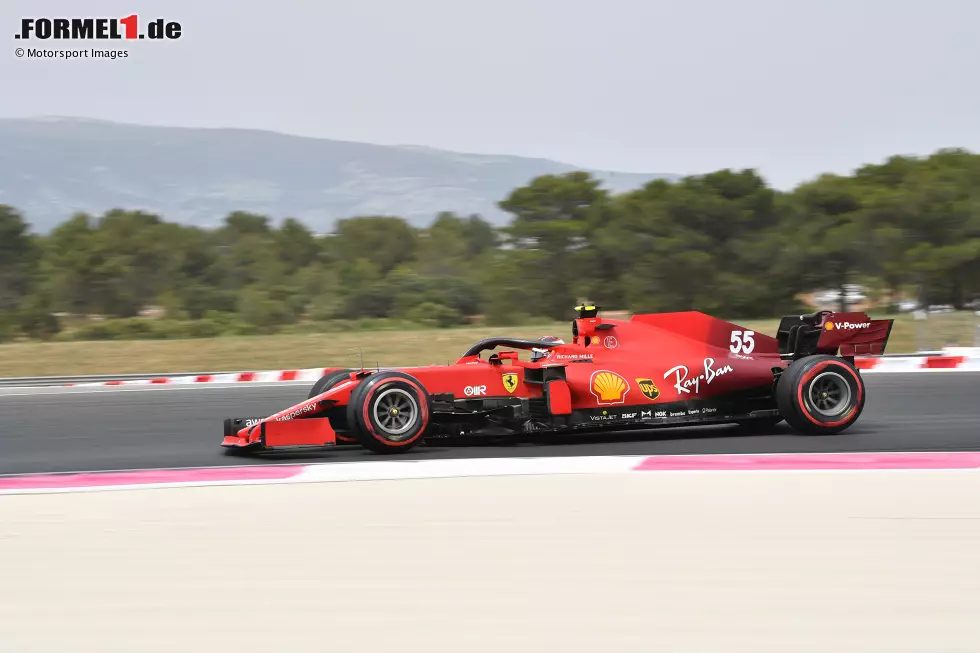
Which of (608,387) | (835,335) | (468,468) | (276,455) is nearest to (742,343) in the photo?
(835,335)

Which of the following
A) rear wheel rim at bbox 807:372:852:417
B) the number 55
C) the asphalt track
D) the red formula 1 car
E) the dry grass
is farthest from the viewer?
the dry grass

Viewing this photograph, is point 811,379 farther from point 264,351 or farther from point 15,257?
point 15,257

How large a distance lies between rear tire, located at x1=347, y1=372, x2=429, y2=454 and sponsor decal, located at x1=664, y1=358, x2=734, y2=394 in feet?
7.00

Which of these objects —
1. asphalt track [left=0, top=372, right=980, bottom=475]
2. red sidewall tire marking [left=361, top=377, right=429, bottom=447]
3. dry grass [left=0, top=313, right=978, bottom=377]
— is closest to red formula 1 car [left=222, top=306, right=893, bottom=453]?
red sidewall tire marking [left=361, top=377, right=429, bottom=447]

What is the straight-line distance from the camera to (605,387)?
8750 millimetres

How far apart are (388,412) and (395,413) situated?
5cm

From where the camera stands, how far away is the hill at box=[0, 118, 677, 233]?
406 ft

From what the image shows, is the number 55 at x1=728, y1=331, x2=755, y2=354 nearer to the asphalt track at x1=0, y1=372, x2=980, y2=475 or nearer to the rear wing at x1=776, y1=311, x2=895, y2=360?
the rear wing at x1=776, y1=311, x2=895, y2=360

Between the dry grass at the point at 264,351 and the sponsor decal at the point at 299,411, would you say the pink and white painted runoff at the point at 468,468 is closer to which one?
the sponsor decal at the point at 299,411

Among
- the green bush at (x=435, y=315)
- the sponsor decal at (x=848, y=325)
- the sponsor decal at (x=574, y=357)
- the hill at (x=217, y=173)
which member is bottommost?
the sponsor decal at (x=574, y=357)

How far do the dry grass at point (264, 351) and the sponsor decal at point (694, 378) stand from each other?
12.7 m

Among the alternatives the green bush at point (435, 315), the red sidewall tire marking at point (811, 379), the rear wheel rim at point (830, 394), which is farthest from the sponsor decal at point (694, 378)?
the green bush at point (435, 315)

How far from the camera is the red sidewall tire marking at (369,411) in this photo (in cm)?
812

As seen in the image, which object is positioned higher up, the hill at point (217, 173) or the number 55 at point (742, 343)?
the hill at point (217, 173)
